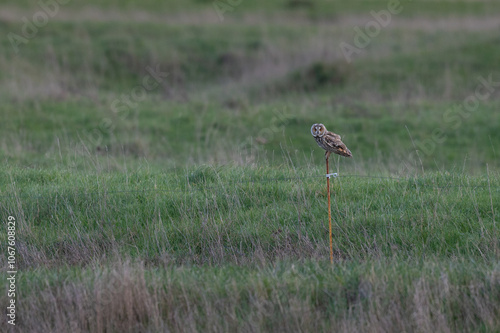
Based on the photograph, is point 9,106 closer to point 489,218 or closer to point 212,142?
point 212,142

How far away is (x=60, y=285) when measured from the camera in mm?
6363

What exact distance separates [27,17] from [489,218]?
23.5 m

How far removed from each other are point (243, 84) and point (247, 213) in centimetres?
1282

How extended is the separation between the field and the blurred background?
0.34ft

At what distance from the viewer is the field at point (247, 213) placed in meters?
6.02

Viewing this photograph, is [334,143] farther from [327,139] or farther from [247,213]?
[247,213]

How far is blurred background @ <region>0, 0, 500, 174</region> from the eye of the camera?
13.4 metres

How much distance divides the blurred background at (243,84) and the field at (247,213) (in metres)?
0.10

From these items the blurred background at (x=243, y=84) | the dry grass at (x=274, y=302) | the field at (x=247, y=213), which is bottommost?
the dry grass at (x=274, y=302)

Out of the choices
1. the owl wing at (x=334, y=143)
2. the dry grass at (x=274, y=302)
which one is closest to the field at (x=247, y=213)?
Result: the dry grass at (x=274, y=302)

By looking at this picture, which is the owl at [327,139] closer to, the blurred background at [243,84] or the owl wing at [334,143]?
the owl wing at [334,143]

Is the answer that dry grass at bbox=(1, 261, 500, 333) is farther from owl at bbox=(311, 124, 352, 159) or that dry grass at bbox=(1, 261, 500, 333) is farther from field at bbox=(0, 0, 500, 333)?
owl at bbox=(311, 124, 352, 159)

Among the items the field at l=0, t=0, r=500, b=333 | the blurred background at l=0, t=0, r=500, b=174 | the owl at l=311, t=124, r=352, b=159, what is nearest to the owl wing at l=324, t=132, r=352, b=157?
the owl at l=311, t=124, r=352, b=159

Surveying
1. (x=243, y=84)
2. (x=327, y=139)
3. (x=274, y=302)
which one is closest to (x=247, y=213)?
(x=327, y=139)
